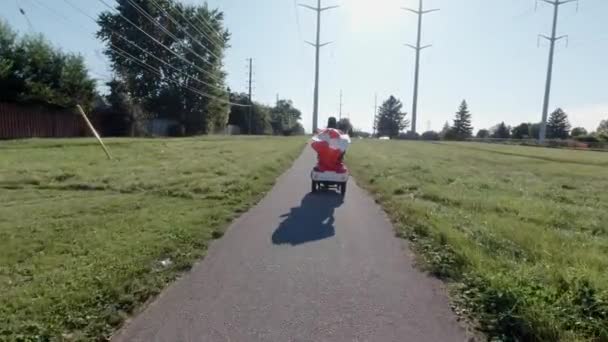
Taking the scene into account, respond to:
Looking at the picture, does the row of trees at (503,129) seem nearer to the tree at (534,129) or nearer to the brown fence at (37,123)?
the tree at (534,129)

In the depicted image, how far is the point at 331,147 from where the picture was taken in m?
8.77

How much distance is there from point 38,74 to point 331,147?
88.9 feet

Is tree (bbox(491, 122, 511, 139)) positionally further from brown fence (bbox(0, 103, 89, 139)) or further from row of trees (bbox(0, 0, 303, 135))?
brown fence (bbox(0, 103, 89, 139))

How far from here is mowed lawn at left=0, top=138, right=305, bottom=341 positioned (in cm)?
306

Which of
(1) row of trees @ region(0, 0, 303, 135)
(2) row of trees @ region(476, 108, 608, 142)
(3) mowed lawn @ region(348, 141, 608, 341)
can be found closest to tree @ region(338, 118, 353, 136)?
(3) mowed lawn @ region(348, 141, 608, 341)

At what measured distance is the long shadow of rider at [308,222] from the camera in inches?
216

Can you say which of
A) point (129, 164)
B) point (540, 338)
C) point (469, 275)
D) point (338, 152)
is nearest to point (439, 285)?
point (469, 275)

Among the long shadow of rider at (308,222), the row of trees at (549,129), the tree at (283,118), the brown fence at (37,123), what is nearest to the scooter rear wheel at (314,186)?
the long shadow of rider at (308,222)

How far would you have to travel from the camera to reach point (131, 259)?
4.21m

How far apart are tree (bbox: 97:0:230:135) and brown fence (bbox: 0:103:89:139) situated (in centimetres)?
1723

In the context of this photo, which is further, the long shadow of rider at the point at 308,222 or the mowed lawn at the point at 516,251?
the long shadow of rider at the point at 308,222

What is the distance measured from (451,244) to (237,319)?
124 inches

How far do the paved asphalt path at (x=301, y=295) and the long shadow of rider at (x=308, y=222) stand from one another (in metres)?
0.04

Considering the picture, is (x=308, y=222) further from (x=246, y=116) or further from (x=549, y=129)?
(x=549, y=129)
